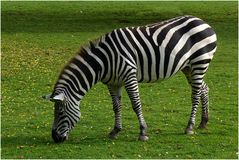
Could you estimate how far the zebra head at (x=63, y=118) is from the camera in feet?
29.1

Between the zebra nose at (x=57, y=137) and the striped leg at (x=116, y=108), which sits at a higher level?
the striped leg at (x=116, y=108)

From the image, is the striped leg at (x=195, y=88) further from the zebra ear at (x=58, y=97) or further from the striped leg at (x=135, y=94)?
the zebra ear at (x=58, y=97)

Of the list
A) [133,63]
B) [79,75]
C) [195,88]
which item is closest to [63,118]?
[79,75]

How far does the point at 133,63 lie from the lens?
9.14 m

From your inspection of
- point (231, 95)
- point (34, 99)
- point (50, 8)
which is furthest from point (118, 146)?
point (50, 8)

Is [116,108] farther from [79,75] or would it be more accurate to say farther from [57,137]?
[57,137]

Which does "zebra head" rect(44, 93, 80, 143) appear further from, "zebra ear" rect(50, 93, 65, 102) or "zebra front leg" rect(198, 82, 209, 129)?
"zebra front leg" rect(198, 82, 209, 129)

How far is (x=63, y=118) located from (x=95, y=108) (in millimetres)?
2993

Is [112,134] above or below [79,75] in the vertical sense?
below

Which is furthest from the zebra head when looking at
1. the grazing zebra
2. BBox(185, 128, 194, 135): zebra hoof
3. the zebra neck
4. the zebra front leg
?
the zebra front leg

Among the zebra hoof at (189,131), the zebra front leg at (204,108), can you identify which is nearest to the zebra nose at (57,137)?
the zebra hoof at (189,131)

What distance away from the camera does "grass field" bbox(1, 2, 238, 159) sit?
877 cm

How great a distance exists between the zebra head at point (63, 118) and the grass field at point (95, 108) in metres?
0.17

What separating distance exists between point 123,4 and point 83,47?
24.6 m
